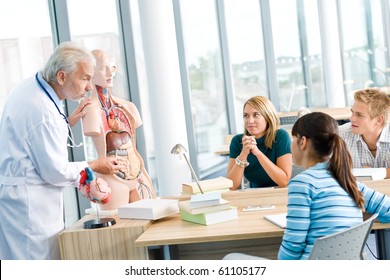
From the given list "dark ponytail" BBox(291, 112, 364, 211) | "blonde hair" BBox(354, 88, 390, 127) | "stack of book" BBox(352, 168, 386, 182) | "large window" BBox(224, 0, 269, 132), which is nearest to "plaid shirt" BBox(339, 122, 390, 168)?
"blonde hair" BBox(354, 88, 390, 127)

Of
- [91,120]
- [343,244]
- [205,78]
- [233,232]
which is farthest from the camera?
[205,78]

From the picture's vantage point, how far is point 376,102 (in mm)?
3393

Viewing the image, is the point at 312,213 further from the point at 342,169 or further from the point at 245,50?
the point at 245,50

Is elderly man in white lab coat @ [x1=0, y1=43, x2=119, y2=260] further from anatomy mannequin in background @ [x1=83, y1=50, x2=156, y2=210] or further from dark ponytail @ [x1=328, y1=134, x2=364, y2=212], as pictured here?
dark ponytail @ [x1=328, y1=134, x2=364, y2=212]

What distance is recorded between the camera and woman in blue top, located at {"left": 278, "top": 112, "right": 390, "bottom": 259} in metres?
2.22

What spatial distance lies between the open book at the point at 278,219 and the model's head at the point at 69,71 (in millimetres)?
1030

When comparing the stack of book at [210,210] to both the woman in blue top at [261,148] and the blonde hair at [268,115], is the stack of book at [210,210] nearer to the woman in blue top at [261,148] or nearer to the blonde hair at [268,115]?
the woman in blue top at [261,148]

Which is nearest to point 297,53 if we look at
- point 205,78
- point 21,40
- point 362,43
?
point 362,43

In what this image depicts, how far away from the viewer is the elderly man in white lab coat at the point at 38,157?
2568 mm

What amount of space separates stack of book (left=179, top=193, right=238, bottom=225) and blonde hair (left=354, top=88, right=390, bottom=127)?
114 cm

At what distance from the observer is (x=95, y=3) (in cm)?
491

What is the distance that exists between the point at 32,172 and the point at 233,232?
927 millimetres

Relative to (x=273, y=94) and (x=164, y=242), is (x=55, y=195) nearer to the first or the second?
(x=164, y=242)
